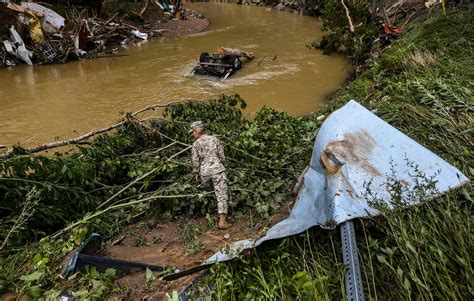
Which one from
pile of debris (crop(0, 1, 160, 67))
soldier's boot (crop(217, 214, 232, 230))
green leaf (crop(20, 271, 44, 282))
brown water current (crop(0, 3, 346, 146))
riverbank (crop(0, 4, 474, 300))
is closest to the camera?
riverbank (crop(0, 4, 474, 300))

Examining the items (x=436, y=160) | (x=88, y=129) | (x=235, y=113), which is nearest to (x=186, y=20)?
(x=88, y=129)

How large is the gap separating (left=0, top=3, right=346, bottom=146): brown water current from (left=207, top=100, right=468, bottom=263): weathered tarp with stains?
529cm

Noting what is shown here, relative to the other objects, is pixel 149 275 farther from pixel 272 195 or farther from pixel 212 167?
pixel 272 195

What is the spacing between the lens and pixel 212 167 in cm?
431

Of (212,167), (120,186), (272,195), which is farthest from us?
(120,186)

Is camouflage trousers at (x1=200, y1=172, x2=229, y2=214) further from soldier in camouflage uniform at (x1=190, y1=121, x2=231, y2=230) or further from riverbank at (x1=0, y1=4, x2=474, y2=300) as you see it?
riverbank at (x1=0, y1=4, x2=474, y2=300)

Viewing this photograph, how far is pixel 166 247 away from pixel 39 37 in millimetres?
12748

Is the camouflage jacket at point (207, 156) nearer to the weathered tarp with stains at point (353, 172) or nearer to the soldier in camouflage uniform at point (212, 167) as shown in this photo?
the soldier in camouflage uniform at point (212, 167)

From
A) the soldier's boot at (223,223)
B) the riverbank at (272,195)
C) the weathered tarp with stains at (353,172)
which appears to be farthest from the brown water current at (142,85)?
the weathered tarp with stains at (353,172)

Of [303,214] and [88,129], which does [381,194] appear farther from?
[88,129]

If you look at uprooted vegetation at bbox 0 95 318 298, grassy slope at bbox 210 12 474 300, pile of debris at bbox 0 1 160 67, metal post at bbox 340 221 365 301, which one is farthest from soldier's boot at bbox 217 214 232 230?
pile of debris at bbox 0 1 160 67

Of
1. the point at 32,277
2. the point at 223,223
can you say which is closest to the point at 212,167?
the point at 223,223

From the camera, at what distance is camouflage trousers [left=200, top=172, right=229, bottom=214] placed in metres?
4.15

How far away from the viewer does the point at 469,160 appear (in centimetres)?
342
